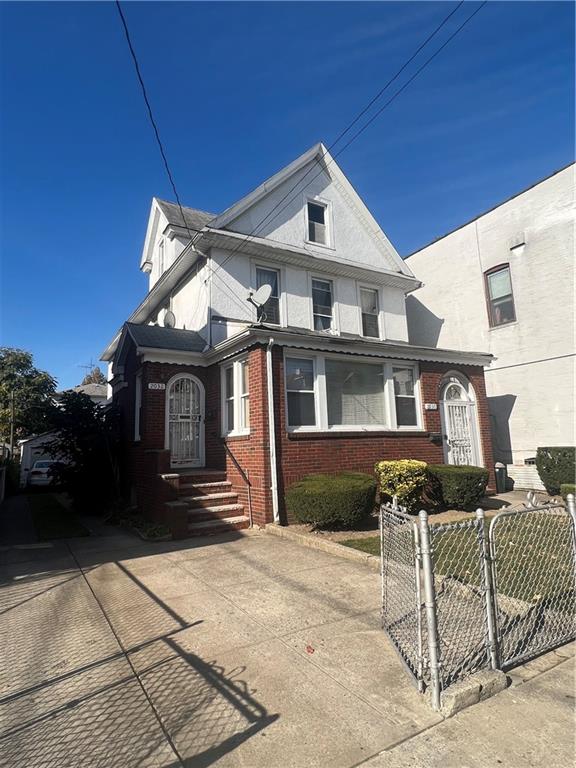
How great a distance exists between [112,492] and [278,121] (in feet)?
33.7

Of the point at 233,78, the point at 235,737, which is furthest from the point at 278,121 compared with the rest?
the point at 235,737

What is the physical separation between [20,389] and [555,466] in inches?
1230

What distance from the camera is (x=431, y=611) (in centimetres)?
291

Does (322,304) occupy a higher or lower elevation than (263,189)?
lower

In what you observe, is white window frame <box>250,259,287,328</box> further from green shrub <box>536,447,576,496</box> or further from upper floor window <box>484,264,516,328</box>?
green shrub <box>536,447,576,496</box>

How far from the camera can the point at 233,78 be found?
341 inches

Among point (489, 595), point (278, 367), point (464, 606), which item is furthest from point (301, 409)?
point (489, 595)

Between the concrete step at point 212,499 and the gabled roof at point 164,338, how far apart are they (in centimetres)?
375

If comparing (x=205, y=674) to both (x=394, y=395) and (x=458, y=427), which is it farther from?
(x=458, y=427)

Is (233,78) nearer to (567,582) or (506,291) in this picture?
(567,582)

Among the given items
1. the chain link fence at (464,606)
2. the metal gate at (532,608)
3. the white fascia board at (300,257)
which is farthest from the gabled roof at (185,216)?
the metal gate at (532,608)

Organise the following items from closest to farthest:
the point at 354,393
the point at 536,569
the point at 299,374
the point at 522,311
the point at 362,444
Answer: the point at 536,569 < the point at 299,374 < the point at 362,444 < the point at 354,393 < the point at 522,311

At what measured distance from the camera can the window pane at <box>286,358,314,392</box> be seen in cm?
973

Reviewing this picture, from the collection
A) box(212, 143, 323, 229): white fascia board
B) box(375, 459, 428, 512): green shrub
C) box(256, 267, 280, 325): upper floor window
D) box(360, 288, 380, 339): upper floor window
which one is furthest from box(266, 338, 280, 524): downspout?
box(360, 288, 380, 339): upper floor window
